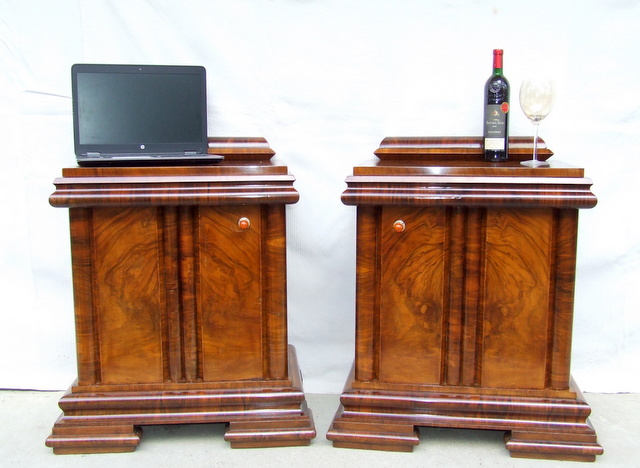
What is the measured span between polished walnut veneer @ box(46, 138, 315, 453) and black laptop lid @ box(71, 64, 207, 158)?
0.24 meters

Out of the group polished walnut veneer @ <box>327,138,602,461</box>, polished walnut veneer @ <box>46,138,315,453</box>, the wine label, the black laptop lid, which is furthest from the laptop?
the wine label

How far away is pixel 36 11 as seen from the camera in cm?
259

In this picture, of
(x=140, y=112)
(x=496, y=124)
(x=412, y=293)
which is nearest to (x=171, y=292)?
(x=140, y=112)

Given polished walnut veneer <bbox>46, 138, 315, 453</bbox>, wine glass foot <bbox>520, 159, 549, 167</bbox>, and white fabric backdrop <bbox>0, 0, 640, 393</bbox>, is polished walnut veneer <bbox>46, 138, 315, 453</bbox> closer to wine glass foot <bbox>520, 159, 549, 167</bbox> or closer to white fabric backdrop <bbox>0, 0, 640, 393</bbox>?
white fabric backdrop <bbox>0, 0, 640, 393</bbox>

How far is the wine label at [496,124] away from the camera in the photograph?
7.31ft

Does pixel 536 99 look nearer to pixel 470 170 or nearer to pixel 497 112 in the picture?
pixel 497 112

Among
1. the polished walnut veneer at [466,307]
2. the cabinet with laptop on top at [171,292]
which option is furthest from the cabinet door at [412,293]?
the cabinet with laptop on top at [171,292]

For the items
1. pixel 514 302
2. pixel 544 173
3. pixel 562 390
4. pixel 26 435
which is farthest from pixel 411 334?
pixel 26 435

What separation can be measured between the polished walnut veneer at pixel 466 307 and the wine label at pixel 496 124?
78 mm

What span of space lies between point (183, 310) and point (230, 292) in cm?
16

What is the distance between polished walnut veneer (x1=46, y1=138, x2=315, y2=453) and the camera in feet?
6.88

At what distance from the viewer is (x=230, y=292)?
218 centimetres

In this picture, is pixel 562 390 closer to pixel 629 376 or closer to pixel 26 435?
pixel 629 376

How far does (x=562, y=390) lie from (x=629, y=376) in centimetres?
74
